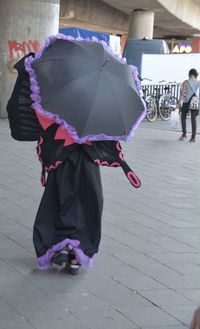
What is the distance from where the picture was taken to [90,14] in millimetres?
28297

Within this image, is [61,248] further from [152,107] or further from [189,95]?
[152,107]

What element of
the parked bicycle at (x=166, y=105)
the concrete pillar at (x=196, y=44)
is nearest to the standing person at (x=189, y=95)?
the parked bicycle at (x=166, y=105)

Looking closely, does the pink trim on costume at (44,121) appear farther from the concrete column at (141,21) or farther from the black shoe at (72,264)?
the concrete column at (141,21)

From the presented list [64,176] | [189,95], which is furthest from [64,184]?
[189,95]

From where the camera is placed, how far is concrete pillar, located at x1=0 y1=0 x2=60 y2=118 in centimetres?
1405

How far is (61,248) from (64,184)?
476 millimetres

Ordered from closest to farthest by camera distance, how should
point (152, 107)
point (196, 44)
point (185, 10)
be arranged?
1. point (152, 107)
2. point (185, 10)
3. point (196, 44)

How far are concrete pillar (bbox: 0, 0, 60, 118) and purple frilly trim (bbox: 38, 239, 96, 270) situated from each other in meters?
10.3

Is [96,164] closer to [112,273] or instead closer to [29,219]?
[112,273]

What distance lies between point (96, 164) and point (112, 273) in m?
0.86

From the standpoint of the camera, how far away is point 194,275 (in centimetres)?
456

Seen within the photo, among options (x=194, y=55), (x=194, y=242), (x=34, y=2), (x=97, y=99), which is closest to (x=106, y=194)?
(x=194, y=242)

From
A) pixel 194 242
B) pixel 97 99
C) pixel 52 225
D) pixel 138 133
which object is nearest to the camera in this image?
pixel 97 99

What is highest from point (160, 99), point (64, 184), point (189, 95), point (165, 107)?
point (64, 184)
